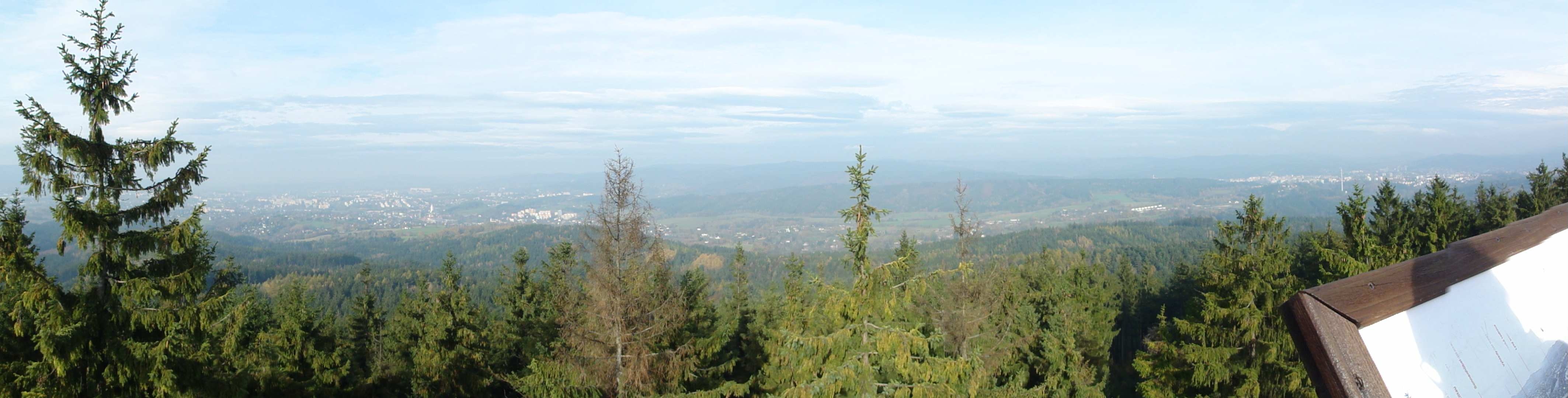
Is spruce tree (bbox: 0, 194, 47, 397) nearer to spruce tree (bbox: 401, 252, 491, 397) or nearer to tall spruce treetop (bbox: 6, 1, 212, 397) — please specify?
tall spruce treetop (bbox: 6, 1, 212, 397)

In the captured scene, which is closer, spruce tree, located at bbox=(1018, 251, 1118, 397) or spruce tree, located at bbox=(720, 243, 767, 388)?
spruce tree, located at bbox=(1018, 251, 1118, 397)

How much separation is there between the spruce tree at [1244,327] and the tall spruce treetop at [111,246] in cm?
1634

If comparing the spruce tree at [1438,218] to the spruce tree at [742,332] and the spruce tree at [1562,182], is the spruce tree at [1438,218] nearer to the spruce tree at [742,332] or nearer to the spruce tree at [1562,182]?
the spruce tree at [1562,182]

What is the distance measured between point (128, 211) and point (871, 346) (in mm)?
8964

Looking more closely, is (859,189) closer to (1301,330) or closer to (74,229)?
Result: (1301,330)

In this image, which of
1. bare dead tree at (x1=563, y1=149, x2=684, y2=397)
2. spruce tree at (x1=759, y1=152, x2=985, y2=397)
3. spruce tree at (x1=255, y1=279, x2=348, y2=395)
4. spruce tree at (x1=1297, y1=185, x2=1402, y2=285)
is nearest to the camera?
spruce tree at (x1=759, y1=152, x2=985, y2=397)

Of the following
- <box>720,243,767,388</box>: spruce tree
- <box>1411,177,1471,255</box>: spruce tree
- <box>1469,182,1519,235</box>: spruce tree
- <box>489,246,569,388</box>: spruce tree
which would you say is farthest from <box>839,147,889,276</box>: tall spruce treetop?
<box>1469,182,1519,235</box>: spruce tree

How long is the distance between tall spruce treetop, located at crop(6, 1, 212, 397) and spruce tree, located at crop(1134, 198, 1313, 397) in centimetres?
1634

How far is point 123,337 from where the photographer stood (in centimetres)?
841

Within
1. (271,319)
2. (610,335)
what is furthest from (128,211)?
(271,319)

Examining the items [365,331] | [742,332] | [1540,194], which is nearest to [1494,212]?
[1540,194]

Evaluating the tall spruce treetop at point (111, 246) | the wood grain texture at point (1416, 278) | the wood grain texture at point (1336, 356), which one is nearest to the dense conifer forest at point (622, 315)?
the tall spruce treetop at point (111, 246)

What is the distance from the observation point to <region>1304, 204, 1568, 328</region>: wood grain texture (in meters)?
1.34

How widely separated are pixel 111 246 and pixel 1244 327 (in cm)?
1747
